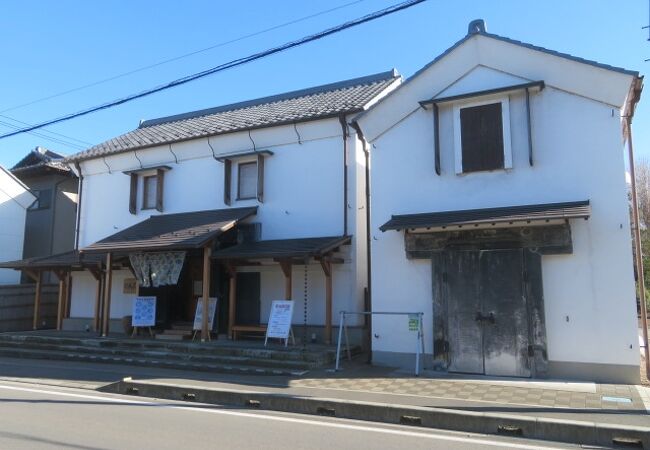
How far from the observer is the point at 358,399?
8.27 meters

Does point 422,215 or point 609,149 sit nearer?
point 609,149

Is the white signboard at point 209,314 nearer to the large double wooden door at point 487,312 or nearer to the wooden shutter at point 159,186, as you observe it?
the wooden shutter at point 159,186

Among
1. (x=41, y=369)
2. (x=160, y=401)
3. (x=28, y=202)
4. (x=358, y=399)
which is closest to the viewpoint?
(x=358, y=399)

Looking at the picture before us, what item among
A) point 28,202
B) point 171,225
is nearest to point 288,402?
point 171,225

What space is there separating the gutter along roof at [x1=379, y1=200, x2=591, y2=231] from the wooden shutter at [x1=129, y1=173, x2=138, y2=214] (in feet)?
34.2

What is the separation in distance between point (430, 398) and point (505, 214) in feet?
14.0

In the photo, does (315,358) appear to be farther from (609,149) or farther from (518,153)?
(609,149)

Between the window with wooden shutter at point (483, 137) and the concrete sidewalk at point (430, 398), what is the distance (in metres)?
4.60

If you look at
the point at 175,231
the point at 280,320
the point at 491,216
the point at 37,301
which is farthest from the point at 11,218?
the point at 491,216

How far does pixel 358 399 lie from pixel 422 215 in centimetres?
493

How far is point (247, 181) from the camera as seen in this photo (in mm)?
16406

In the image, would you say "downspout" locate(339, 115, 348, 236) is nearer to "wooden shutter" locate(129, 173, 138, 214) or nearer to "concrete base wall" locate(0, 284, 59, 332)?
"wooden shutter" locate(129, 173, 138, 214)

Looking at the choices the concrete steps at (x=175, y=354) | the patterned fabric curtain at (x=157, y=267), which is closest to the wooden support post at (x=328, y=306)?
the concrete steps at (x=175, y=354)

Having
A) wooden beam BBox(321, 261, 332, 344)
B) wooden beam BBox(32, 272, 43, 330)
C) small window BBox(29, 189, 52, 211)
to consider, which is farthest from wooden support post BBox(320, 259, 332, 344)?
small window BBox(29, 189, 52, 211)
